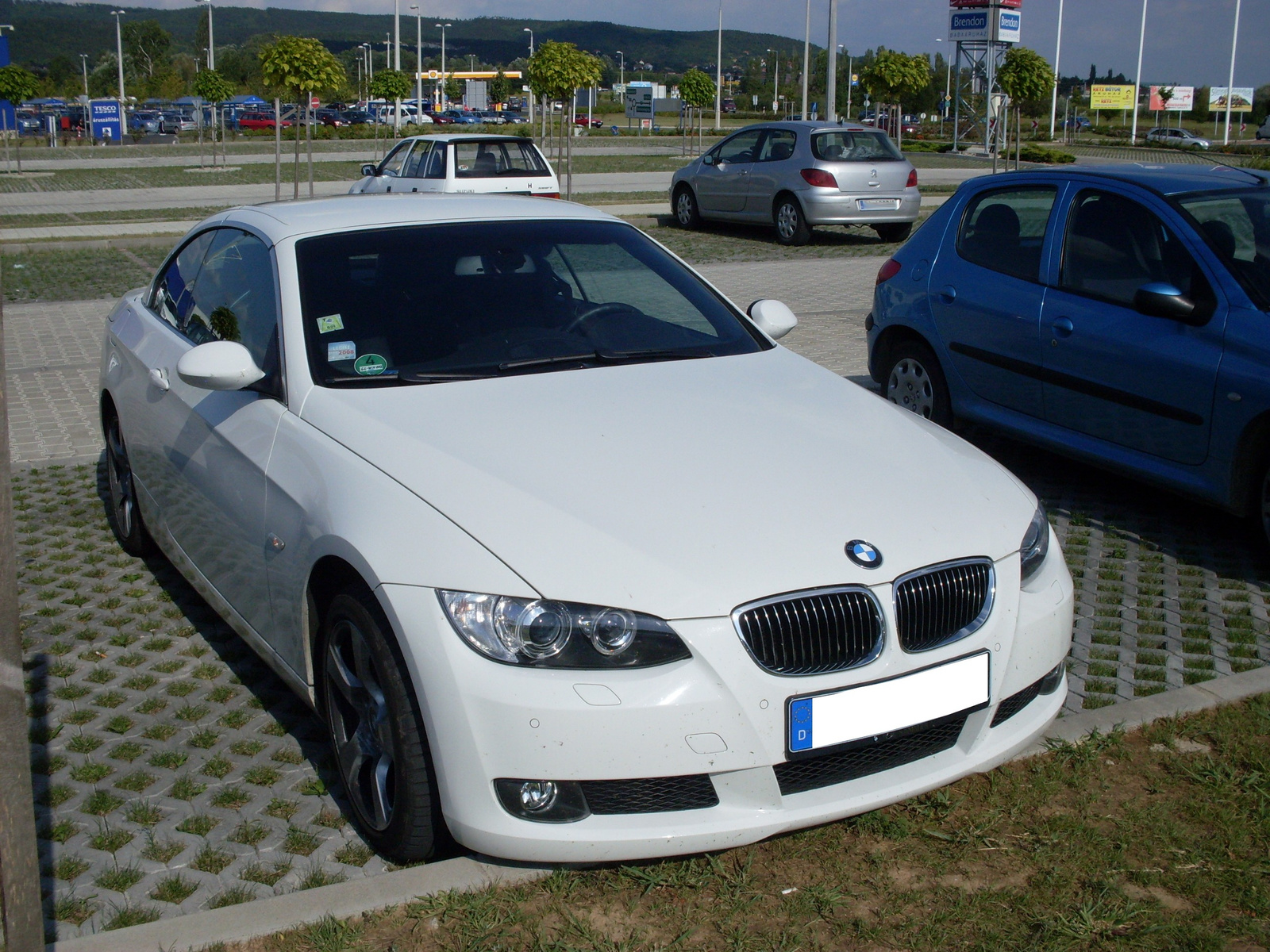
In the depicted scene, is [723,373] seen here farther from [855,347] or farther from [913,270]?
[855,347]

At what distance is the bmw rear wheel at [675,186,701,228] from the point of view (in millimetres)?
19781

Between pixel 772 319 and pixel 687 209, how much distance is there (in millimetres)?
15775

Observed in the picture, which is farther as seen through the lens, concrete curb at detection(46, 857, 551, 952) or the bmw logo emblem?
the bmw logo emblem

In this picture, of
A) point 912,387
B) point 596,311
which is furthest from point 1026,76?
point 596,311

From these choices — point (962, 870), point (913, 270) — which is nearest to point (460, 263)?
point (962, 870)

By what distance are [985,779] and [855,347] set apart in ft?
22.9

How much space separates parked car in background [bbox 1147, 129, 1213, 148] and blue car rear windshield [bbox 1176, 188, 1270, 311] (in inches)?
2178

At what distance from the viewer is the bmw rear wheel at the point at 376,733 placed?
111 inches

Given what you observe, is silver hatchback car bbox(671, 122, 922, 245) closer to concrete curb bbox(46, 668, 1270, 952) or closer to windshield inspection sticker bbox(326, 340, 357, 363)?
windshield inspection sticker bbox(326, 340, 357, 363)

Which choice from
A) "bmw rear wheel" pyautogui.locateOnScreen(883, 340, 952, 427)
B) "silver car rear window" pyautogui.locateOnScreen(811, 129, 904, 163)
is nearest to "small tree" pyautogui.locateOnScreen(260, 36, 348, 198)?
"silver car rear window" pyautogui.locateOnScreen(811, 129, 904, 163)

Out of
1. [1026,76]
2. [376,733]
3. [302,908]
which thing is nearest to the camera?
[302,908]

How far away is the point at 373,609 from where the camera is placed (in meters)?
2.91

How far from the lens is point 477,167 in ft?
57.1

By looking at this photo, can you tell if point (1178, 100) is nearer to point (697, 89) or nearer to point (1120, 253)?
point (697, 89)
